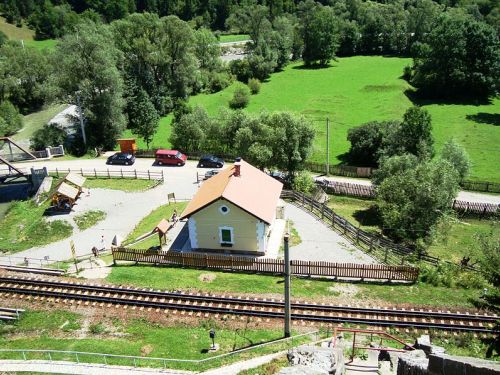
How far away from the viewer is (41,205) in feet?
151

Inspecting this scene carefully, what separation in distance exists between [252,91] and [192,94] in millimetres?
12154

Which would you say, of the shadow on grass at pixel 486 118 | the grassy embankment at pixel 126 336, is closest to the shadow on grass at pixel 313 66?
the shadow on grass at pixel 486 118

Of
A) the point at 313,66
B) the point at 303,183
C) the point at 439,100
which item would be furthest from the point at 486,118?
the point at 313,66

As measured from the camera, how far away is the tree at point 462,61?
87.7 metres

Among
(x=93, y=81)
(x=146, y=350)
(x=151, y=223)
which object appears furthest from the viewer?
(x=93, y=81)

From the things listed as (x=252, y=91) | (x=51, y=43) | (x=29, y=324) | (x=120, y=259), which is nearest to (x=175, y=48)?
(x=252, y=91)

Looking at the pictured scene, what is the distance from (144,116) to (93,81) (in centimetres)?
824

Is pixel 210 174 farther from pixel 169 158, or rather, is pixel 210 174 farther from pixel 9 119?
pixel 9 119

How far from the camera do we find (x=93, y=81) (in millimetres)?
59844

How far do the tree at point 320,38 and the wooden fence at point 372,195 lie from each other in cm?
7073

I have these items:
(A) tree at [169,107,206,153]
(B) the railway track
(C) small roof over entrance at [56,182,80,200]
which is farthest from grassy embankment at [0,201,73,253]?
(A) tree at [169,107,206,153]

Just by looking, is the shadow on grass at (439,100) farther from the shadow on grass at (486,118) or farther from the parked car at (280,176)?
the parked car at (280,176)

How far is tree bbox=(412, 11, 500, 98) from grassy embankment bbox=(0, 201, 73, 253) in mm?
74713

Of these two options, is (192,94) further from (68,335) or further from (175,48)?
(68,335)
